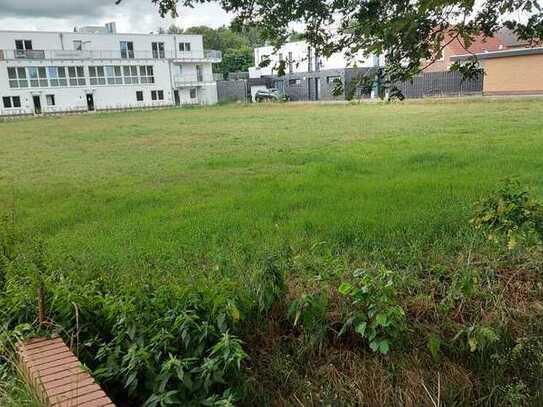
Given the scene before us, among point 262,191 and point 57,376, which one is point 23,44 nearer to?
point 262,191

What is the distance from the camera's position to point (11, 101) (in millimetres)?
41000

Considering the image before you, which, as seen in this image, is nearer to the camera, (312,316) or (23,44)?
(312,316)

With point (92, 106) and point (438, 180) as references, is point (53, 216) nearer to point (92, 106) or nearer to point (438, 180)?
point (438, 180)

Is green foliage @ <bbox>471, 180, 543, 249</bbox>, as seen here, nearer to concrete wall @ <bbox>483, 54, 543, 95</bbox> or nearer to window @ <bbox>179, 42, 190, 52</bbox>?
concrete wall @ <bbox>483, 54, 543, 95</bbox>

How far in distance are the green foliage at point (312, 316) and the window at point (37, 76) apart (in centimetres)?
4425

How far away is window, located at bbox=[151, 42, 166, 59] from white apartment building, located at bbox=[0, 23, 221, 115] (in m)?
0.05

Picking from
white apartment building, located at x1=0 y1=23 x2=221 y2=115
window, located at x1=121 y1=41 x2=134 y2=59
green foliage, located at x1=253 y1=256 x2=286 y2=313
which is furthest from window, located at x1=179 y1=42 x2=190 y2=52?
green foliage, located at x1=253 y1=256 x2=286 y2=313

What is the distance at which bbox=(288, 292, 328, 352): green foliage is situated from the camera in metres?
3.45

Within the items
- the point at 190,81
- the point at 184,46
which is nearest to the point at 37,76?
the point at 190,81

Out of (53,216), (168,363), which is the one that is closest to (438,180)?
(53,216)

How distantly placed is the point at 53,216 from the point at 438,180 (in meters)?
5.33

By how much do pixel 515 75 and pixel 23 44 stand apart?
36613 mm

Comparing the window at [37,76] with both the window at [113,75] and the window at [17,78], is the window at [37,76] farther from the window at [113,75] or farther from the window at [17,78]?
the window at [113,75]

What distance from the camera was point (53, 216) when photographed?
6.86 m
